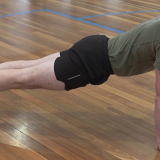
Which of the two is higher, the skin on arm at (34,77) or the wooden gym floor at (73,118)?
the skin on arm at (34,77)

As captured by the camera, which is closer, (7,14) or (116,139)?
(116,139)

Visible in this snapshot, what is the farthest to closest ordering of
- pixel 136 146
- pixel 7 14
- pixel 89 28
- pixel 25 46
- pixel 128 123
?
pixel 7 14 → pixel 89 28 → pixel 25 46 → pixel 128 123 → pixel 136 146

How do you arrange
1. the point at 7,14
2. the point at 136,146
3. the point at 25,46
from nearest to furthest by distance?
the point at 136,146 → the point at 25,46 → the point at 7,14

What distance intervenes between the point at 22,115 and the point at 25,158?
50cm

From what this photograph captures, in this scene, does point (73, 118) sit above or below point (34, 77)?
below

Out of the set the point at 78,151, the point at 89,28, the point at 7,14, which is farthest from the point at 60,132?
the point at 7,14

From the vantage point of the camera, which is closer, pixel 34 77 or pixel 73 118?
pixel 34 77

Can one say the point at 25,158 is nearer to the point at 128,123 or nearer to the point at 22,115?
the point at 22,115

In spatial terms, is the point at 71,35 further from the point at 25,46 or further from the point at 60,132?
the point at 60,132

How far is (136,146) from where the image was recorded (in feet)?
7.13

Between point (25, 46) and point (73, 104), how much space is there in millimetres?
1361

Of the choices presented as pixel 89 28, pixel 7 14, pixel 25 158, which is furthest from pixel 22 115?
pixel 7 14

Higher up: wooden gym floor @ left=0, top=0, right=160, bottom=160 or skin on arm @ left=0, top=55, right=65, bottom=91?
skin on arm @ left=0, top=55, right=65, bottom=91

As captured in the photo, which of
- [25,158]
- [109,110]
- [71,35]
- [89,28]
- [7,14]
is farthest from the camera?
[7,14]
